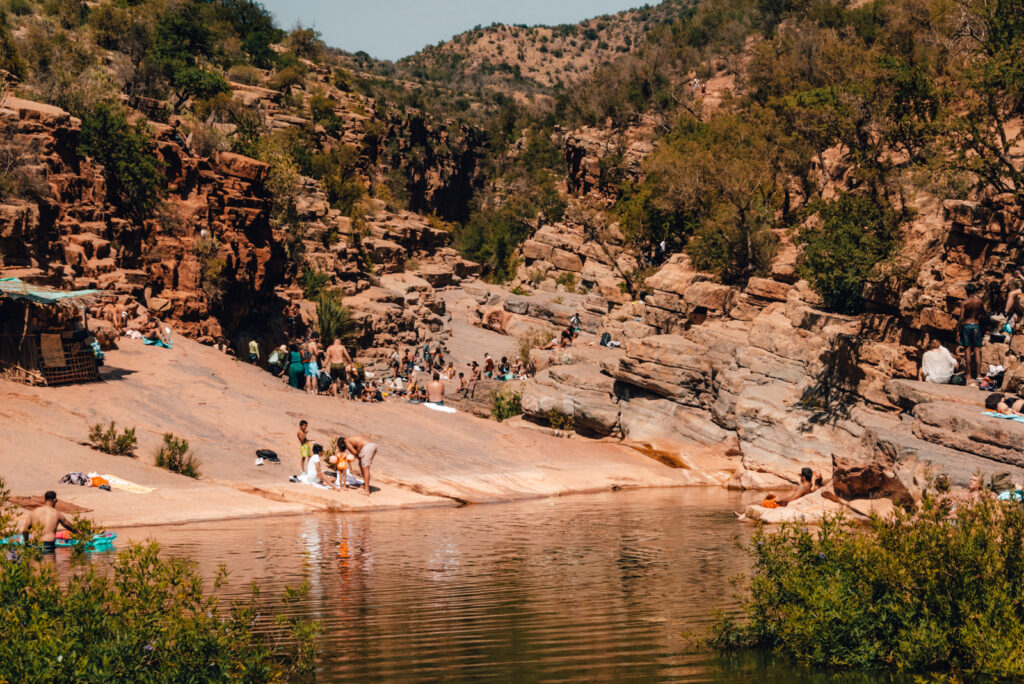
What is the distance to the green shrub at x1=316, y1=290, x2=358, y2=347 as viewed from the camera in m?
43.6

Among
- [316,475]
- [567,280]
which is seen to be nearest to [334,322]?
[316,475]

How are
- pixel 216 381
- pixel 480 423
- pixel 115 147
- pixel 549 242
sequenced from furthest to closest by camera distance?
pixel 549 242, pixel 115 147, pixel 480 423, pixel 216 381

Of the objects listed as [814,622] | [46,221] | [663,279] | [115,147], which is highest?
[115,147]

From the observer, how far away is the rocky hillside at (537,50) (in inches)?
5925

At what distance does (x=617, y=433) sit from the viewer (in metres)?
33.8

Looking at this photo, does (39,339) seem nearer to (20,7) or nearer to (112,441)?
(112,441)

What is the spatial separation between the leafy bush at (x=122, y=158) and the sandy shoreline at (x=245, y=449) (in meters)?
7.07

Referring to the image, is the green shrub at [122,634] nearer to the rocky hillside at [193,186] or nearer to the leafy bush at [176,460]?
the leafy bush at [176,460]

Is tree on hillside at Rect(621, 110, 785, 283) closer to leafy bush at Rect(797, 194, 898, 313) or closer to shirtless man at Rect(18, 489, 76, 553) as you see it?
leafy bush at Rect(797, 194, 898, 313)

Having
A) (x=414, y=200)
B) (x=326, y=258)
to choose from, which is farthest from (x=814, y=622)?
(x=414, y=200)

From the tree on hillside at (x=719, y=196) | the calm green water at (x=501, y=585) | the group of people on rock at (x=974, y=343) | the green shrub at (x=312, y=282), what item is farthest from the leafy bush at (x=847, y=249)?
the green shrub at (x=312, y=282)

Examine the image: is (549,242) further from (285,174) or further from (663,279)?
(663,279)

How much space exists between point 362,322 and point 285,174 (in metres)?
9.94

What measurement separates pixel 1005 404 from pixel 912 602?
13902mm
